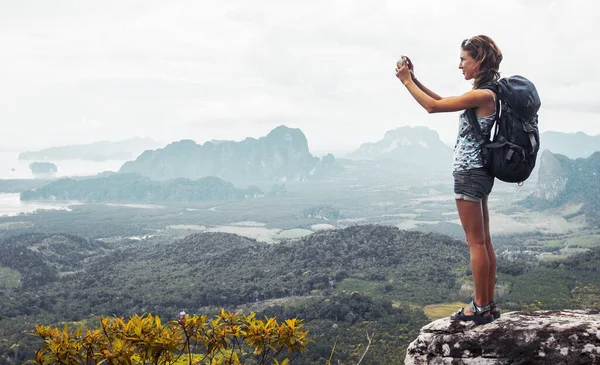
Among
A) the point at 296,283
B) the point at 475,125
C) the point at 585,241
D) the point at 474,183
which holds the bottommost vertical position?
the point at 585,241

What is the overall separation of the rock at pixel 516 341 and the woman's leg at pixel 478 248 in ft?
0.97

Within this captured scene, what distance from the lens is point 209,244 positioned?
78.2m

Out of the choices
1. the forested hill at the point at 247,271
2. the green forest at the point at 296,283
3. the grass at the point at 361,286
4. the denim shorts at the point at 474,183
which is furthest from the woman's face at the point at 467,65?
the grass at the point at 361,286

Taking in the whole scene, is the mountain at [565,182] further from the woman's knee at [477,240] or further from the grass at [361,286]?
the woman's knee at [477,240]

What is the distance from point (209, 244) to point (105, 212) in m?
94.6

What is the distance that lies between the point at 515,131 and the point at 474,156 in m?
0.43

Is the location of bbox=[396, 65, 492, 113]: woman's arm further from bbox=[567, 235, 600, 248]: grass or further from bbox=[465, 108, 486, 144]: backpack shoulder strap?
bbox=[567, 235, 600, 248]: grass

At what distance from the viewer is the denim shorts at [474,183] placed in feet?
15.1

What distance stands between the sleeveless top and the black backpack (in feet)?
0.26

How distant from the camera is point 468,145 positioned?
4.65 metres

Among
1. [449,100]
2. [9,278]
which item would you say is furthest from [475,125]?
[9,278]

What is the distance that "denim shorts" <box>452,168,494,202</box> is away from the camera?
15.1ft

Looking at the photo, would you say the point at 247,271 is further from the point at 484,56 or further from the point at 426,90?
the point at 484,56

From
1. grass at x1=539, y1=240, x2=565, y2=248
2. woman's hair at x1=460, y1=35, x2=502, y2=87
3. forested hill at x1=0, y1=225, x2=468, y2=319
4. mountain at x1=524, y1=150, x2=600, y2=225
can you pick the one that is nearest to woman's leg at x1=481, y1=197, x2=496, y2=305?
woman's hair at x1=460, y1=35, x2=502, y2=87
